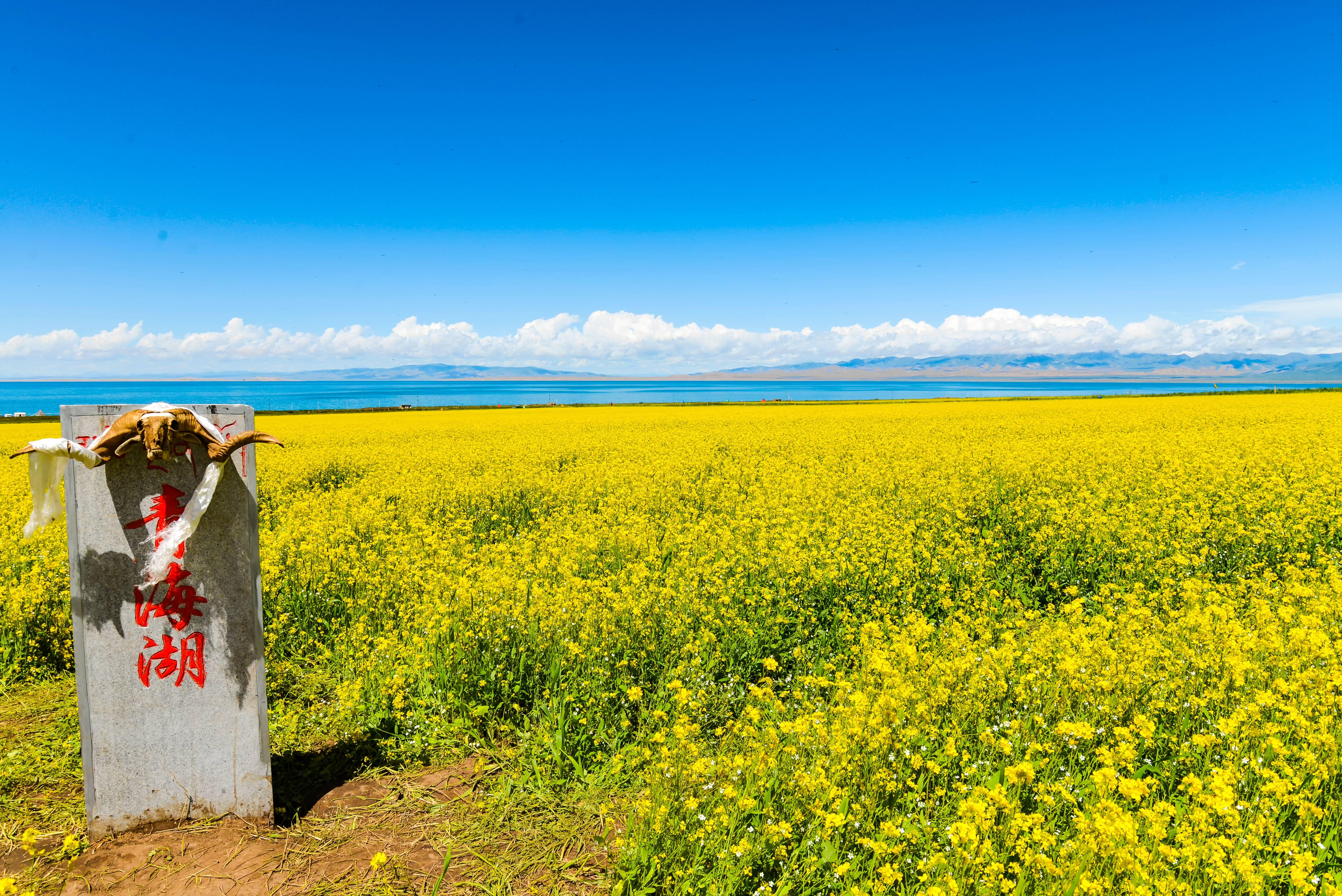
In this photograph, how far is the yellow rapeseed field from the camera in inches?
119

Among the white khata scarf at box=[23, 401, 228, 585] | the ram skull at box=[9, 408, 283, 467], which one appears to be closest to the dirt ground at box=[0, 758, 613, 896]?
the white khata scarf at box=[23, 401, 228, 585]

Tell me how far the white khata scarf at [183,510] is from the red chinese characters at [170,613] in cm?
5

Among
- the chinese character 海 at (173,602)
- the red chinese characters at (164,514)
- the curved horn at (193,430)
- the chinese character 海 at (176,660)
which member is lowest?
the chinese character 海 at (176,660)

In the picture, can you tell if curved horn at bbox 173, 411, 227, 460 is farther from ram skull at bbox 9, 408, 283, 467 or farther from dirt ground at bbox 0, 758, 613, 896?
dirt ground at bbox 0, 758, 613, 896

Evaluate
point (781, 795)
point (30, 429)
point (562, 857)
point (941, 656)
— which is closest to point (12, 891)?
point (562, 857)

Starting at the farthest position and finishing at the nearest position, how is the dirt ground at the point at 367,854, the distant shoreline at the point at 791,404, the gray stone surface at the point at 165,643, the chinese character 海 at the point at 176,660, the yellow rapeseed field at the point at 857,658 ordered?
the distant shoreline at the point at 791,404 < the chinese character 海 at the point at 176,660 < the gray stone surface at the point at 165,643 < the dirt ground at the point at 367,854 < the yellow rapeseed field at the point at 857,658

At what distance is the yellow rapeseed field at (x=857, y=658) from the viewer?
302cm

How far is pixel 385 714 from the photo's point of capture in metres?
4.63

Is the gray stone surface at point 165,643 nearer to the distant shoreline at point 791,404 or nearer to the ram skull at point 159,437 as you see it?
the ram skull at point 159,437

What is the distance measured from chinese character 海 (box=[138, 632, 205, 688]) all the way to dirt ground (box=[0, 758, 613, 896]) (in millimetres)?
889

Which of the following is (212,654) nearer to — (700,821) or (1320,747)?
(700,821)

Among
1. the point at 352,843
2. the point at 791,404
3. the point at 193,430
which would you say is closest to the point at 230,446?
the point at 193,430

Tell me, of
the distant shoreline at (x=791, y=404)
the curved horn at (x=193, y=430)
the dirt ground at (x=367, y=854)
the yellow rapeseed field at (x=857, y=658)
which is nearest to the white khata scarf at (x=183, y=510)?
the curved horn at (x=193, y=430)

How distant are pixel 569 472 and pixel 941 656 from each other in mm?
9039
